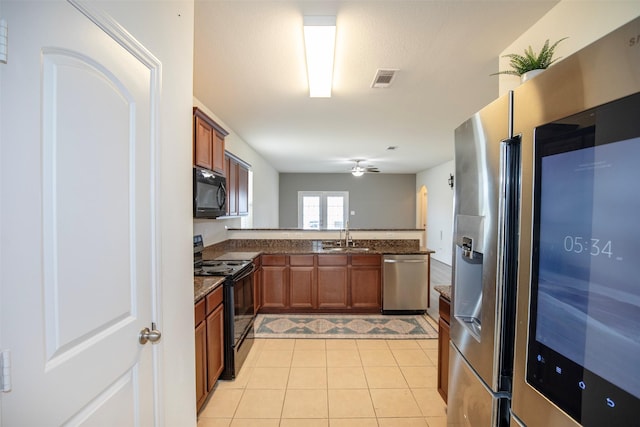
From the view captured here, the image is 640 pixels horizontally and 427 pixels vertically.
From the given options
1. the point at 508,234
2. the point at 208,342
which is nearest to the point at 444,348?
the point at 508,234

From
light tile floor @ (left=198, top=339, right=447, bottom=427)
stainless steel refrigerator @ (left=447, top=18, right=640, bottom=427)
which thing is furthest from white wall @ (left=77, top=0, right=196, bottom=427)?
stainless steel refrigerator @ (left=447, top=18, right=640, bottom=427)

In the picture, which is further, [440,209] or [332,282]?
[440,209]

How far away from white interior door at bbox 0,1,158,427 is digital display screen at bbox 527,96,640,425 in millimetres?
1301

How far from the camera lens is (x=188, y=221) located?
149cm

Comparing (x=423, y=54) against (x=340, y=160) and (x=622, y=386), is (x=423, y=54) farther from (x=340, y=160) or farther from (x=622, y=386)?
(x=340, y=160)

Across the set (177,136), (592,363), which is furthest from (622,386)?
(177,136)

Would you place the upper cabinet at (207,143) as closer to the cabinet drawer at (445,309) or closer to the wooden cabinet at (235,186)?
the wooden cabinet at (235,186)

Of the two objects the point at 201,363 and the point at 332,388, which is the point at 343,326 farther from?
the point at 201,363

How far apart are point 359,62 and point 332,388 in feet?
8.73

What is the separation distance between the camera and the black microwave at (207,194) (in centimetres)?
251

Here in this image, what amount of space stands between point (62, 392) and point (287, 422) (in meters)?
1.61

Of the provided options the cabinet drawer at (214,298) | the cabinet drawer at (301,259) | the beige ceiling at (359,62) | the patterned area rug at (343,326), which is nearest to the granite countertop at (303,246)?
the cabinet drawer at (301,259)

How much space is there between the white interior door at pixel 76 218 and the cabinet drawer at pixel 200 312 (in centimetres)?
76

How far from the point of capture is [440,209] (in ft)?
26.2
